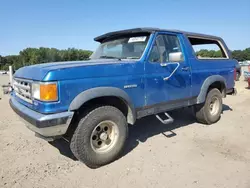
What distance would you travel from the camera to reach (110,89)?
340cm

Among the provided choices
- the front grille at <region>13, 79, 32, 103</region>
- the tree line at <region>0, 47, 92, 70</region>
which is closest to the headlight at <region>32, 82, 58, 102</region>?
the front grille at <region>13, 79, 32, 103</region>

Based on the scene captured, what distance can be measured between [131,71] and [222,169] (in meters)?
2.05

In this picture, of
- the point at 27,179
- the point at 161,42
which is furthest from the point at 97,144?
the point at 161,42

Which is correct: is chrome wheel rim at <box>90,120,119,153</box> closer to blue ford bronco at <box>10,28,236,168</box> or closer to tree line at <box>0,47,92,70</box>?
blue ford bronco at <box>10,28,236,168</box>

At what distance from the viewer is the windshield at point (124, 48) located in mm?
4164

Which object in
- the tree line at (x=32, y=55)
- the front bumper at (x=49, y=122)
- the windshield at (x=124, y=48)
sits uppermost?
the tree line at (x=32, y=55)

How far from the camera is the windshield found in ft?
Result: 13.7

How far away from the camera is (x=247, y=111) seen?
23.2ft

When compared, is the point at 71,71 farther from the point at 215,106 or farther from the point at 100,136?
the point at 215,106

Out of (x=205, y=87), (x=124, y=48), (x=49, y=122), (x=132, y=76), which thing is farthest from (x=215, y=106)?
(x=49, y=122)

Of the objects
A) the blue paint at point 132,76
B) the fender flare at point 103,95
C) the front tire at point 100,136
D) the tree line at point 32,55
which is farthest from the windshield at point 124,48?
the tree line at point 32,55

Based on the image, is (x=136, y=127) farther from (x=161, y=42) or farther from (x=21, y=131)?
(x=21, y=131)

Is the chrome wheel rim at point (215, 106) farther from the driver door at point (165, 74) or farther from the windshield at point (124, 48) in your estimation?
the windshield at point (124, 48)

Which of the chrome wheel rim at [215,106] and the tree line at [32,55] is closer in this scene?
the chrome wheel rim at [215,106]
